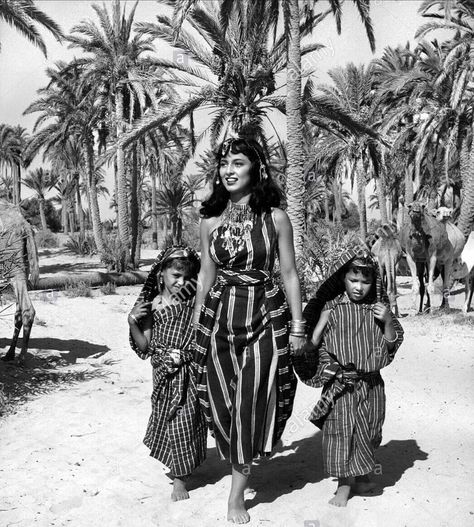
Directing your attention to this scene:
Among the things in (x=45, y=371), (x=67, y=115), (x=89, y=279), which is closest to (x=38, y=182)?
(x=67, y=115)

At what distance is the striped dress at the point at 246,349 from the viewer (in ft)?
10.8

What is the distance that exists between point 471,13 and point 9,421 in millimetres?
15417

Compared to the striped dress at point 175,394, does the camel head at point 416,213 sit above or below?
above

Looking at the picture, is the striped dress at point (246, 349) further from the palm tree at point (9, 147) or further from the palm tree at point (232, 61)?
the palm tree at point (9, 147)

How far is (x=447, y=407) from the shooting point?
5.73 meters

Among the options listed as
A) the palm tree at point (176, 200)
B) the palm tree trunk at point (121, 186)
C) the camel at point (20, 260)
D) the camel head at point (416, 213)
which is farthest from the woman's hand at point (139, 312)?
the palm tree at point (176, 200)

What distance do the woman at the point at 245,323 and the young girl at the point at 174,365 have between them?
253 mm

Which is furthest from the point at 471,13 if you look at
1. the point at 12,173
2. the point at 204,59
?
the point at 12,173

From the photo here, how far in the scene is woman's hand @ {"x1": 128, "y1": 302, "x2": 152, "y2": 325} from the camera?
3.71 m

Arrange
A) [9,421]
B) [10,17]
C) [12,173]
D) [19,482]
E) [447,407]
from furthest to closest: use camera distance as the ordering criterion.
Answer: [12,173] < [10,17] < [447,407] < [9,421] < [19,482]

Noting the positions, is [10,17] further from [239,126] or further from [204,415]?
[204,415]

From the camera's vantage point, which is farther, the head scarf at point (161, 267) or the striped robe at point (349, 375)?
the head scarf at point (161, 267)

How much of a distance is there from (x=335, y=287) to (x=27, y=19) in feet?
34.8

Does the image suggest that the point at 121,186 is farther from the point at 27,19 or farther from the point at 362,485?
the point at 362,485
